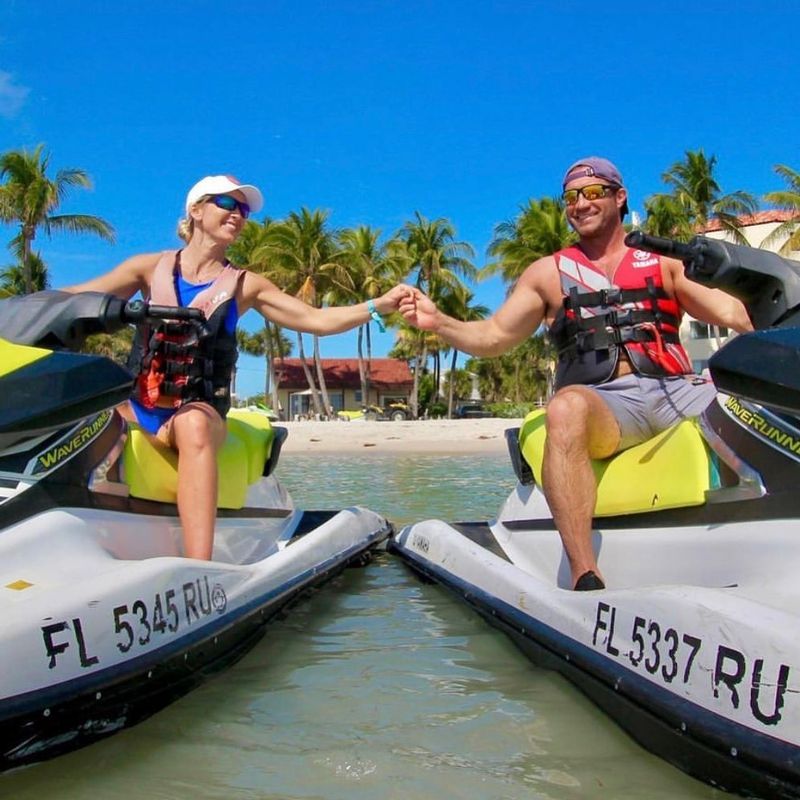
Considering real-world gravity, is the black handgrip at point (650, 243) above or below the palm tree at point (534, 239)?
below

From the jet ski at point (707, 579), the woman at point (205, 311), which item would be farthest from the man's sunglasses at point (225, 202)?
the jet ski at point (707, 579)

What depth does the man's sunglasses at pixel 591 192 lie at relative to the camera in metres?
3.34

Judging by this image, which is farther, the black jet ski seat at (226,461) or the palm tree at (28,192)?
the palm tree at (28,192)

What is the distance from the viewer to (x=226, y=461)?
3.64m

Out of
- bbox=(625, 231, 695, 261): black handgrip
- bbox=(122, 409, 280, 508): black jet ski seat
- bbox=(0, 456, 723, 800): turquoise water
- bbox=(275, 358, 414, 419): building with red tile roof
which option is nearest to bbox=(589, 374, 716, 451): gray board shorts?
bbox=(625, 231, 695, 261): black handgrip

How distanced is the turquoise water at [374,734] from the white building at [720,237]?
3218cm

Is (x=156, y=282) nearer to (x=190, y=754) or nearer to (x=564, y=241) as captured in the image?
(x=190, y=754)

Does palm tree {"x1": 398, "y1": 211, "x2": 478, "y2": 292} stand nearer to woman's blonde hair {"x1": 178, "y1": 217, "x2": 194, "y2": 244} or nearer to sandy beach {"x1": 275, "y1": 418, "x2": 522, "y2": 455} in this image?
sandy beach {"x1": 275, "y1": 418, "x2": 522, "y2": 455}

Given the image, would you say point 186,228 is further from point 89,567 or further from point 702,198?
point 702,198

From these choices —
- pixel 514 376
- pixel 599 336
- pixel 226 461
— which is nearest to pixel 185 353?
pixel 226 461

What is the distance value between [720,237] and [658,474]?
33859mm

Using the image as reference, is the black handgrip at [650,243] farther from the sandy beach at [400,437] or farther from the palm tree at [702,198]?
the palm tree at [702,198]

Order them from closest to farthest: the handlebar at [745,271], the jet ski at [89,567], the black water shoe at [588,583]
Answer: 1. the jet ski at [89,567]
2. the handlebar at [745,271]
3. the black water shoe at [588,583]

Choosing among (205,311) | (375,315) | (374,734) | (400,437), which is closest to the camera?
(374,734)
